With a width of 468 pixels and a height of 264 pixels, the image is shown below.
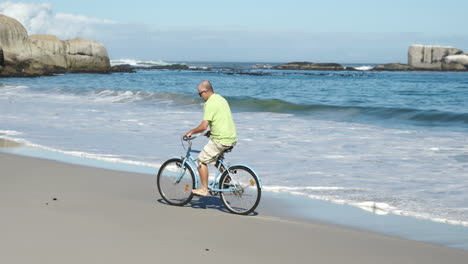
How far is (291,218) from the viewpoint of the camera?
7090 mm

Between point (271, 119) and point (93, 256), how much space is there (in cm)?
1627

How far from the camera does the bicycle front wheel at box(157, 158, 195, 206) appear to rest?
758 cm

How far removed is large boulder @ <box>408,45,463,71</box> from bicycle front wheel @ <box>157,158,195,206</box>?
5124 inches

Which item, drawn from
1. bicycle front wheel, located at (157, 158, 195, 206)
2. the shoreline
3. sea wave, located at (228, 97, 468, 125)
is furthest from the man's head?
sea wave, located at (228, 97, 468, 125)

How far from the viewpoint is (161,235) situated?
5.97 meters

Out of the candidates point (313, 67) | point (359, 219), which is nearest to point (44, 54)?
point (359, 219)

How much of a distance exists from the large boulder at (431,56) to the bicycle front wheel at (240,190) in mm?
130264

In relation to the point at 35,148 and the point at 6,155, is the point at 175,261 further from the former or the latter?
the point at 35,148

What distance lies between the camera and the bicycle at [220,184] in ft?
23.4

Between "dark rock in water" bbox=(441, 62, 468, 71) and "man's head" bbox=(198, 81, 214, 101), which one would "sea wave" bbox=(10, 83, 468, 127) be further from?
"dark rock in water" bbox=(441, 62, 468, 71)

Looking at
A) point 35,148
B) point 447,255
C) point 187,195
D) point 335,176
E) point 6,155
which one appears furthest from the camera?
point 35,148

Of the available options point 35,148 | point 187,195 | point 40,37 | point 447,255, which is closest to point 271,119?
point 35,148

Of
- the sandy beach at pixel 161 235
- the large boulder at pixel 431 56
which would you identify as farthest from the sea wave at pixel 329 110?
the large boulder at pixel 431 56

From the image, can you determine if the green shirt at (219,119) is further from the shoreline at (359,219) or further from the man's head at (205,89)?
the shoreline at (359,219)
